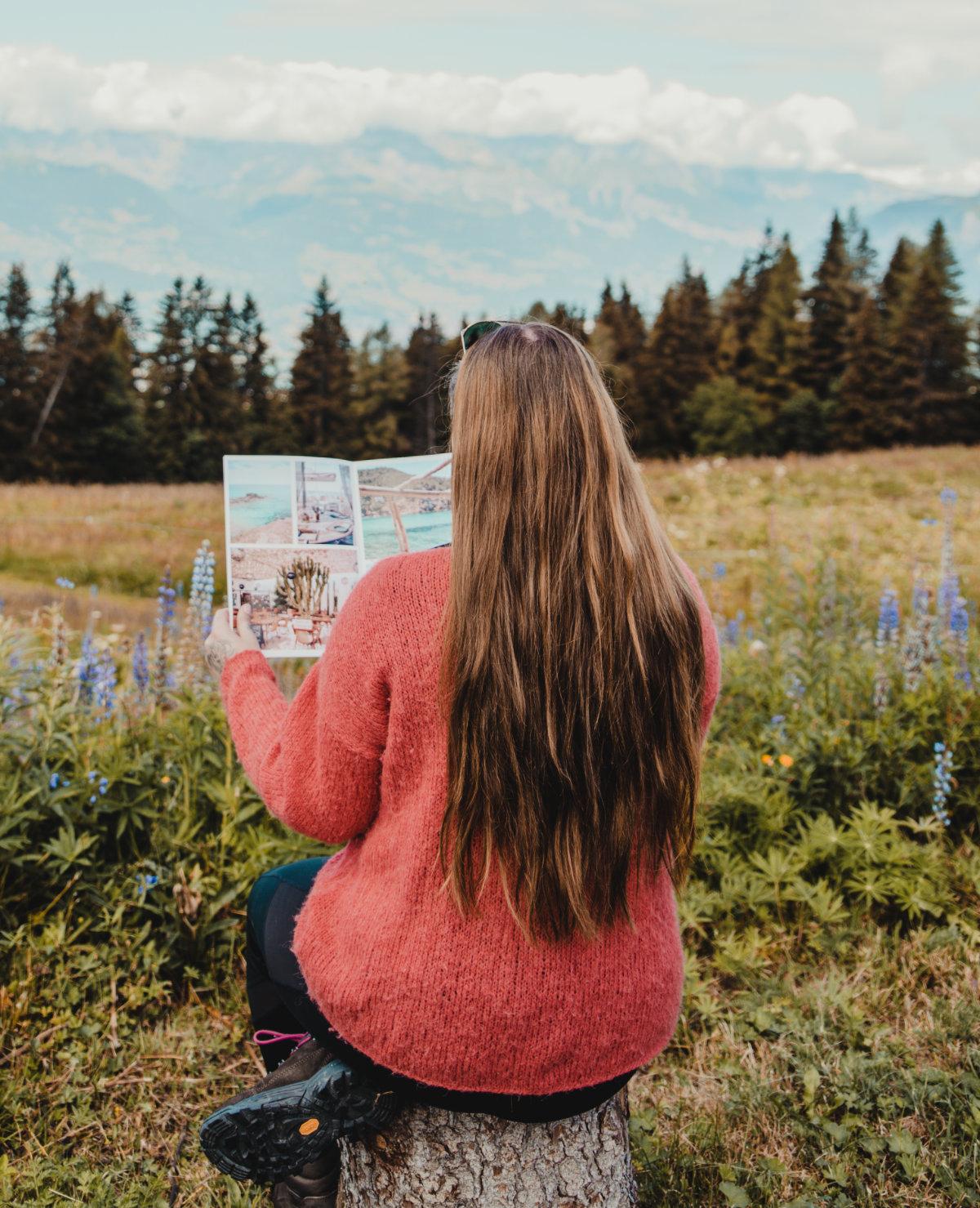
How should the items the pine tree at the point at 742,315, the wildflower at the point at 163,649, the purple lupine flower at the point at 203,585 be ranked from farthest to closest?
the pine tree at the point at 742,315 < the wildflower at the point at 163,649 < the purple lupine flower at the point at 203,585

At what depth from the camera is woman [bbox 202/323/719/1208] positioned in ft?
5.17

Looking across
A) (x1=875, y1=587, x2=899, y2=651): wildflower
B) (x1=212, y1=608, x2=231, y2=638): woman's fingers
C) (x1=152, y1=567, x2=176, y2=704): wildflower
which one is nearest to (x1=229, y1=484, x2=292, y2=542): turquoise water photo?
(x1=212, y1=608, x2=231, y2=638): woman's fingers

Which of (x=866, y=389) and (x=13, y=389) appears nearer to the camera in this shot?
(x=13, y=389)

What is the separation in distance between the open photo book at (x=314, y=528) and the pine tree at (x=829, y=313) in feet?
149

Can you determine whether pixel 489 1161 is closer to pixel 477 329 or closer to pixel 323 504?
pixel 323 504

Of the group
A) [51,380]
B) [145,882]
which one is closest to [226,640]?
[145,882]

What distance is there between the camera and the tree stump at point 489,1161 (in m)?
1.89

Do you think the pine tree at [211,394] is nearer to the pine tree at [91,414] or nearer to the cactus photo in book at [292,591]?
the pine tree at [91,414]

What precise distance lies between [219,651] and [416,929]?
31.8 inches

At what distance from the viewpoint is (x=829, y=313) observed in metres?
44.3

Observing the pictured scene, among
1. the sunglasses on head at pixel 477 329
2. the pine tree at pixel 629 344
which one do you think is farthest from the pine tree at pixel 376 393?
the sunglasses on head at pixel 477 329

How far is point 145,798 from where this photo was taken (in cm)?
359

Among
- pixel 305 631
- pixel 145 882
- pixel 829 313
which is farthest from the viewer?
pixel 829 313

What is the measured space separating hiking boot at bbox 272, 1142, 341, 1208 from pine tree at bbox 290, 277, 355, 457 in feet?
149
